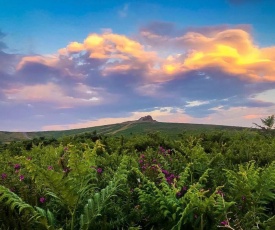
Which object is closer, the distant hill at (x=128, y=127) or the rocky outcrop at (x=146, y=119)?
the distant hill at (x=128, y=127)

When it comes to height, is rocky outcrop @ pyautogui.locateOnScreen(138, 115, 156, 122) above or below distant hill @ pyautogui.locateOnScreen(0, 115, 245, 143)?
above

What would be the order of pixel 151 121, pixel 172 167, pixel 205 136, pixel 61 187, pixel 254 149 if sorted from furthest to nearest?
pixel 151 121
pixel 205 136
pixel 254 149
pixel 172 167
pixel 61 187

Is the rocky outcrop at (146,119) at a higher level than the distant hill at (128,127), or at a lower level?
higher

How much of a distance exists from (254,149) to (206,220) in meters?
6.43

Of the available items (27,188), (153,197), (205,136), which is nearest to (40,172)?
(27,188)

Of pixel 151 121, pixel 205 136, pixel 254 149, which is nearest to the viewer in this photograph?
pixel 254 149

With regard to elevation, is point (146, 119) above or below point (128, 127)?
above

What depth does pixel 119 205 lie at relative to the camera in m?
5.25

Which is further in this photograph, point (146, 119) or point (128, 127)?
point (146, 119)

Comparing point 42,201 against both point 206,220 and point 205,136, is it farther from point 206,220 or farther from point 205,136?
point 205,136

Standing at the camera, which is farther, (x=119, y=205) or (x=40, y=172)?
(x=119, y=205)

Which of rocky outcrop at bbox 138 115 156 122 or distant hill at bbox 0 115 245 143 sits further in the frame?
rocky outcrop at bbox 138 115 156 122

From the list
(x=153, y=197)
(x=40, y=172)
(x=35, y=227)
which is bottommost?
(x=35, y=227)

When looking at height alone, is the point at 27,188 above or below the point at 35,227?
above
